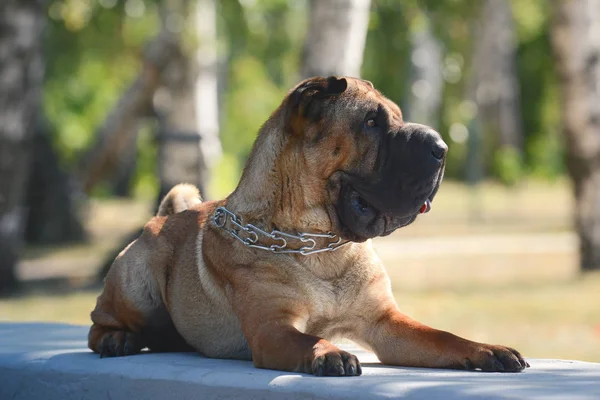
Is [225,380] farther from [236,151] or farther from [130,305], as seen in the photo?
[236,151]

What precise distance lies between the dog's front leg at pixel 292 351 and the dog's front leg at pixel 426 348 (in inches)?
18.6

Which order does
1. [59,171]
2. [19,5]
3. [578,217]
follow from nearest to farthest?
1. [19,5]
2. [578,217]
3. [59,171]

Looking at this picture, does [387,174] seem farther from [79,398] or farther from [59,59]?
[59,59]

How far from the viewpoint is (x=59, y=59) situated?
23.0 m

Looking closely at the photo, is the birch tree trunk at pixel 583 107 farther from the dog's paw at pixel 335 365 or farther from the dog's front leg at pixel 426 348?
the dog's paw at pixel 335 365

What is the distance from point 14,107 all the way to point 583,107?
7.08 metres

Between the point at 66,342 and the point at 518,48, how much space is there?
3867 centimetres

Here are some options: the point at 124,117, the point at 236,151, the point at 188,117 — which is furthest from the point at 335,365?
the point at 236,151

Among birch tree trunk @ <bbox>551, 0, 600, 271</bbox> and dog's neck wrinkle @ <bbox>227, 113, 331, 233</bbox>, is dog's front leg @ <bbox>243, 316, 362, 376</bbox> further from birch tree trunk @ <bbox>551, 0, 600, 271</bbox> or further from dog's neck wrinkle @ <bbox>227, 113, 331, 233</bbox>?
birch tree trunk @ <bbox>551, 0, 600, 271</bbox>

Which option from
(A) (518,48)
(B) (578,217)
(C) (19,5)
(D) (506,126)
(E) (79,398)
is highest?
(A) (518,48)

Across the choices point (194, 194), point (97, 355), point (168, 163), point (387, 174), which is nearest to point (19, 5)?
point (168, 163)

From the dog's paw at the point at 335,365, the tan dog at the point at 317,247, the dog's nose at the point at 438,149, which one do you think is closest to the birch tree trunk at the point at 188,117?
the tan dog at the point at 317,247

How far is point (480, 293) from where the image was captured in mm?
12492

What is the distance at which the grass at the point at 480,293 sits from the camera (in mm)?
9248
